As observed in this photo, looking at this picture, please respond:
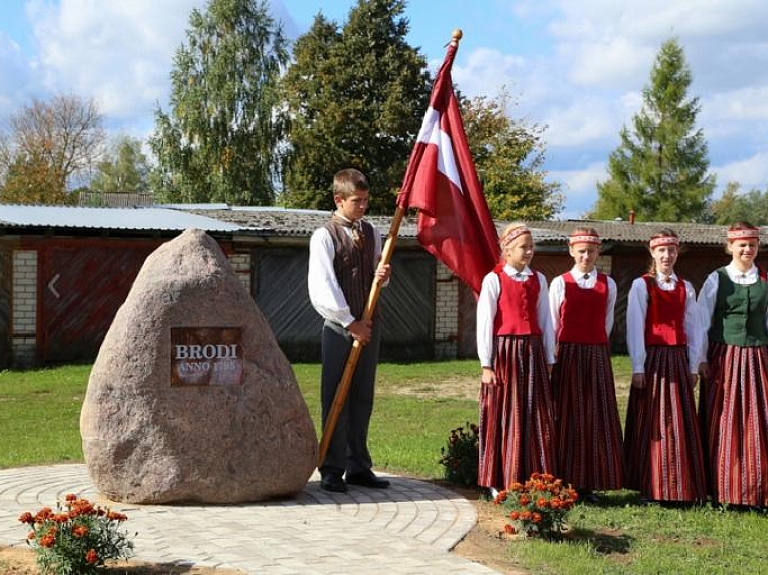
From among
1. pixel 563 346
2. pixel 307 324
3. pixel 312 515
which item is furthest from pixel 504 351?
pixel 307 324

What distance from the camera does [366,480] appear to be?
21.8 ft

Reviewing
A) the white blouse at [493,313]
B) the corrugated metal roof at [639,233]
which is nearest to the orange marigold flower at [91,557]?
the white blouse at [493,313]

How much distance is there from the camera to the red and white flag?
22.0ft

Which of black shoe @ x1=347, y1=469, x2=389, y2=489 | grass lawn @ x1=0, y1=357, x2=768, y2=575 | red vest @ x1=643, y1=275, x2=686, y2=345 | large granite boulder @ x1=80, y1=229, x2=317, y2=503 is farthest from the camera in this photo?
black shoe @ x1=347, y1=469, x2=389, y2=489

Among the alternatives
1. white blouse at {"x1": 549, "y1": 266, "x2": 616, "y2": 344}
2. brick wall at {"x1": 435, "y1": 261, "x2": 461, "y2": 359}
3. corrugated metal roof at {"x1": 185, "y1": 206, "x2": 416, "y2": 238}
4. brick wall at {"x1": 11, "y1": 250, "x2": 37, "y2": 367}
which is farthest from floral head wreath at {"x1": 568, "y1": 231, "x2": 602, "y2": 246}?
brick wall at {"x1": 435, "y1": 261, "x2": 461, "y2": 359}

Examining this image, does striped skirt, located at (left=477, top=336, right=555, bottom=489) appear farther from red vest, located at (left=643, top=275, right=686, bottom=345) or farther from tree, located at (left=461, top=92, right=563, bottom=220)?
tree, located at (left=461, top=92, right=563, bottom=220)

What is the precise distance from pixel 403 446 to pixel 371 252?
2927 mm

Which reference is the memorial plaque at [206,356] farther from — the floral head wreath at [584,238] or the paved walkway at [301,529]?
the floral head wreath at [584,238]

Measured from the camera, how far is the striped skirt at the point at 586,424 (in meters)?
6.40

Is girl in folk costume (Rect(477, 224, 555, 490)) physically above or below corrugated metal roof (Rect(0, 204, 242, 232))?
below

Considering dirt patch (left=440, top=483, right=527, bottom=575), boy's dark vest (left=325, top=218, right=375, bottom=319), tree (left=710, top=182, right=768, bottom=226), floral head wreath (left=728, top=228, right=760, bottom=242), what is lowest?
dirt patch (left=440, top=483, right=527, bottom=575)

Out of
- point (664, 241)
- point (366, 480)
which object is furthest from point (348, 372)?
point (664, 241)

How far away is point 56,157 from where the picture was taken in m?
42.5

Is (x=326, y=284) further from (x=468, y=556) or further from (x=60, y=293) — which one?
(x=60, y=293)
